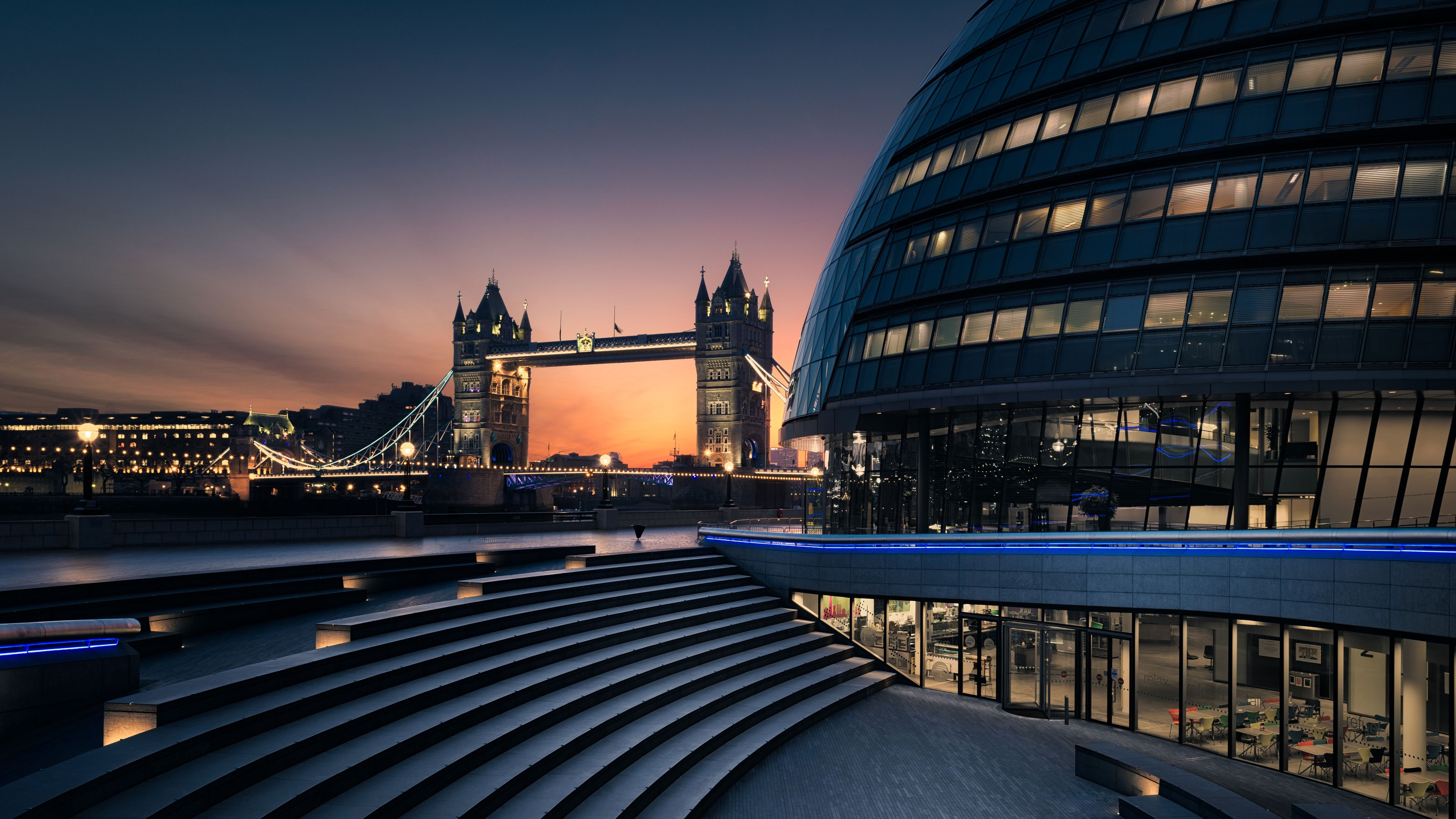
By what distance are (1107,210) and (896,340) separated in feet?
26.1

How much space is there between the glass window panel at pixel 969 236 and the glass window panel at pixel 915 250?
140cm

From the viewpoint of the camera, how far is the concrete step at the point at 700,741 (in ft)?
43.1

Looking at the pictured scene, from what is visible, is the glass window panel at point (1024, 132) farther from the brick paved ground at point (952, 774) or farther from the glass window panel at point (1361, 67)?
the brick paved ground at point (952, 774)

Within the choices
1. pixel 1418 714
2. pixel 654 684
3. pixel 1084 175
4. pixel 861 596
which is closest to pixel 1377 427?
pixel 1418 714

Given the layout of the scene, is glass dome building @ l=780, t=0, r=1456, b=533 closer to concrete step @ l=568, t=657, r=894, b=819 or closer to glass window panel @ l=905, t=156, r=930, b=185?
glass window panel @ l=905, t=156, r=930, b=185

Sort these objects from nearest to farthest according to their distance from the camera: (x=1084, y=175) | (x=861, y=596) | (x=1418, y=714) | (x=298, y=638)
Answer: (x=298, y=638), (x=1418, y=714), (x=861, y=596), (x=1084, y=175)

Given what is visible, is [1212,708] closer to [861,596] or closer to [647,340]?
[861,596]

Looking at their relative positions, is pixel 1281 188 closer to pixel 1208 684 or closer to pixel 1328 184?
pixel 1328 184

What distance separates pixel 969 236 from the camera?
29828 millimetres

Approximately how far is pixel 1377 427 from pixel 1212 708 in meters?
9.31

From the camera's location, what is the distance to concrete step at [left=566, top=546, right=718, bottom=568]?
75.7ft

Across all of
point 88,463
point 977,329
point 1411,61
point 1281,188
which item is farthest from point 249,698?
point 1411,61

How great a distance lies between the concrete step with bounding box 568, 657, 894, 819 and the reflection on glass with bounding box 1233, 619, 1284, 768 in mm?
8714

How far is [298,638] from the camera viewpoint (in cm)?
1471
